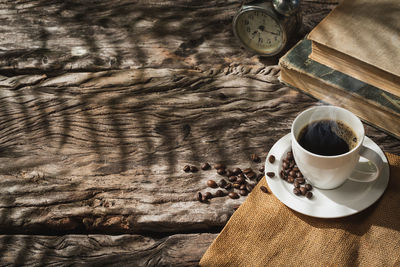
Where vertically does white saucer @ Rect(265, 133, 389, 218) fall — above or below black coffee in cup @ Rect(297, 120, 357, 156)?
below

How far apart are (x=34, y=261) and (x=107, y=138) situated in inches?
18.8

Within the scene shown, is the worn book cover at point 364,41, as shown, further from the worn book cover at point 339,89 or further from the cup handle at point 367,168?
the cup handle at point 367,168

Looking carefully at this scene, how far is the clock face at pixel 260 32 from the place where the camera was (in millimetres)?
1541

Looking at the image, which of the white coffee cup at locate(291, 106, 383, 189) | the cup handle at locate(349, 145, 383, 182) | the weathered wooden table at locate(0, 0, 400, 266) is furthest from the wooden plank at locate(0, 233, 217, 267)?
the cup handle at locate(349, 145, 383, 182)

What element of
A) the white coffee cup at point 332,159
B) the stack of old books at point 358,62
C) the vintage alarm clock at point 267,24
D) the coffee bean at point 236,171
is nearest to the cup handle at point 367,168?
the white coffee cup at point 332,159

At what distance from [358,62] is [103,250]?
996 mm

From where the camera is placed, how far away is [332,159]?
1.06 meters

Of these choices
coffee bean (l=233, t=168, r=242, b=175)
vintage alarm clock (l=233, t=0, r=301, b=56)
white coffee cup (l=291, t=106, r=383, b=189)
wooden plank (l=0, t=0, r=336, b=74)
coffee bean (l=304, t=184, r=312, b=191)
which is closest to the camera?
white coffee cup (l=291, t=106, r=383, b=189)

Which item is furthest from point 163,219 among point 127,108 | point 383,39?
point 383,39

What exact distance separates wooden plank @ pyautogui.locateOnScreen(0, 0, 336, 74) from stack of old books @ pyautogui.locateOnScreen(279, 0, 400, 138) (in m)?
0.23

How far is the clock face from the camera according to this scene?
1541 mm

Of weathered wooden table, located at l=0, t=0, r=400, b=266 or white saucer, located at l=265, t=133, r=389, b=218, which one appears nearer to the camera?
white saucer, located at l=265, t=133, r=389, b=218

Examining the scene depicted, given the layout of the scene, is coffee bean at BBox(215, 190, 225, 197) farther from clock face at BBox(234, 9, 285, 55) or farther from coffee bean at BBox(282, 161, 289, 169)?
clock face at BBox(234, 9, 285, 55)

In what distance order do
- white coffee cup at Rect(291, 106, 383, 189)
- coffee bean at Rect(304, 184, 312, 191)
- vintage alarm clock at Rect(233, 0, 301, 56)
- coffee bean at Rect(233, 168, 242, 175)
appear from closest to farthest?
1. white coffee cup at Rect(291, 106, 383, 189)
2. coffee bean at Rect(304, 184, 312, 191)
3. coffee bean at Rect(233, 168, 242, 175)
4. vintage alarm clock at Rect(233, 0, 301, 56)
